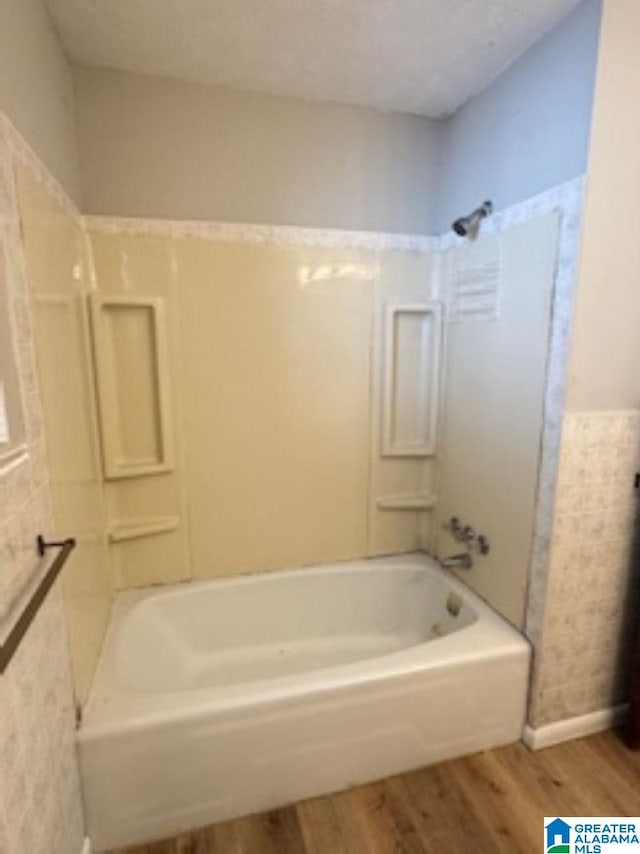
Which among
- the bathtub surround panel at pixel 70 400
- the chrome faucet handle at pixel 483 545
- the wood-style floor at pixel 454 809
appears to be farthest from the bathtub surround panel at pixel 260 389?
the wood-style floor at pixel 454 809

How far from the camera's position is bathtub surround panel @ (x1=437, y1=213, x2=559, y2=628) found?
59.1 inches

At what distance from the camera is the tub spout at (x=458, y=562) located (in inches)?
75.8

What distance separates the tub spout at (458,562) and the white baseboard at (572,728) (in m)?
0.58

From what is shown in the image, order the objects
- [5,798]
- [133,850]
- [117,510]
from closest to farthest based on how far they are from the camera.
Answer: [5,798], [133,850], [117,510]

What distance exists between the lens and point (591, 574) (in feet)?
5.10

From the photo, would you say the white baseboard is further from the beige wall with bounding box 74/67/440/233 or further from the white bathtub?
the beige wall with bounding box 74/67/440/233

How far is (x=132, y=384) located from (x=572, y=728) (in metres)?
2.03

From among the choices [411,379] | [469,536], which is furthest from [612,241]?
[469,536]

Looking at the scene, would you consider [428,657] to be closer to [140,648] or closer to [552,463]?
[552,463]

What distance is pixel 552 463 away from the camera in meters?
1.46

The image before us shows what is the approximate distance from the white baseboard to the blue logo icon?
27cm

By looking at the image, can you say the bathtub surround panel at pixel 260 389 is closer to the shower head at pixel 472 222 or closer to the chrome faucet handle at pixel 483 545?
the shower head at pixel 472 222

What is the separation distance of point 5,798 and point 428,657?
1152 mm

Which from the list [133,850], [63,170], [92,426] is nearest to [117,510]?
[92,426]
